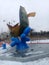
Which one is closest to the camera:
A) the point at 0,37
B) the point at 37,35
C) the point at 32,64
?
the point at 32,64

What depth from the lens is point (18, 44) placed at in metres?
6.69

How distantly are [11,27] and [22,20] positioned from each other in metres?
0.54

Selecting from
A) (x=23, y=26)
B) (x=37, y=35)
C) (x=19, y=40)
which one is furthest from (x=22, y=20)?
(x=37, y=35)

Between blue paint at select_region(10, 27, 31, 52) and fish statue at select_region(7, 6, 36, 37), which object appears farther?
fish statue at select_region(7, 6, 36, 37)

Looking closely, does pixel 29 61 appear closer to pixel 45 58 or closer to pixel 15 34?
pixel 45 58

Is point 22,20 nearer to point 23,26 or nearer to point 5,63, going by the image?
point 23,26

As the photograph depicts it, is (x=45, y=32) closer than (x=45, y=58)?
No

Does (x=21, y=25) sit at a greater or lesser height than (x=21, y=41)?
greater

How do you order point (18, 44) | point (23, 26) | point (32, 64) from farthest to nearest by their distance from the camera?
point (23, 26), point (18, 44), point (32, 64)

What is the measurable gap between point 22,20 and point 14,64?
3.55m

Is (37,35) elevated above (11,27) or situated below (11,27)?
below

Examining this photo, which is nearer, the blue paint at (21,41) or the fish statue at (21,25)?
the blue paint at (21,41)

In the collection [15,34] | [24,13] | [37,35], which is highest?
[24,13]

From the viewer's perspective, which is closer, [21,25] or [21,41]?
[21,41]
